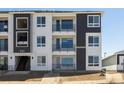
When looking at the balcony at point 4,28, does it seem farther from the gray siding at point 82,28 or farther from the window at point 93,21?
the window at point 93,21

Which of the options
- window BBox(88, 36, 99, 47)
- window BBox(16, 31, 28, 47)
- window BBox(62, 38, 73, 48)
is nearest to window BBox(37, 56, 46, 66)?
window BBox(16, 31, 28, 47)

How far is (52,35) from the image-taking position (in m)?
39.9

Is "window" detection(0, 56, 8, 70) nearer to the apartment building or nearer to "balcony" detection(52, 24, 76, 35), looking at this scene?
the apartment building

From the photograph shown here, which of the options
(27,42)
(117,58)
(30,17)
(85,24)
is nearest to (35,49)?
(27,42)

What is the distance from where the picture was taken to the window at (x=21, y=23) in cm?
3962

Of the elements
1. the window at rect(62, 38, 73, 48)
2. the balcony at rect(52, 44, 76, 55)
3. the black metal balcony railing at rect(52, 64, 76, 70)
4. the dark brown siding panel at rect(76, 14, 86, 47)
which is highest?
the dark brown siding panel at rect(76, 14, 86, 47)

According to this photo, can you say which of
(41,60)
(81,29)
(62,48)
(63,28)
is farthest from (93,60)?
(41,60)

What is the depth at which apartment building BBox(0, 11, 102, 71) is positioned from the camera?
129 ft

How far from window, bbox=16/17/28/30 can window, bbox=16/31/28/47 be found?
0.62m

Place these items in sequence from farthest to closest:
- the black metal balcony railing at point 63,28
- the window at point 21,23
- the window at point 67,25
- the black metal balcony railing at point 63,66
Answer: the window at point 67,25 → the black metal balcony railing at point 63,28 → the black metal balcony railing at point 63,66 → the window at point 21,23

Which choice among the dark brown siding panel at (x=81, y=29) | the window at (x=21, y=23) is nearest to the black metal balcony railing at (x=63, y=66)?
the dark brown siding panel at (x=81, y=29)

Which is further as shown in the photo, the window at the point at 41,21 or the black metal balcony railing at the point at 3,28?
the black metal balcony railing at the point at 3,28

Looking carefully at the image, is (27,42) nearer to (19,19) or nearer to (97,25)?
(19,19)

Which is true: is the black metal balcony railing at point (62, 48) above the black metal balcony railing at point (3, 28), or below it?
below
